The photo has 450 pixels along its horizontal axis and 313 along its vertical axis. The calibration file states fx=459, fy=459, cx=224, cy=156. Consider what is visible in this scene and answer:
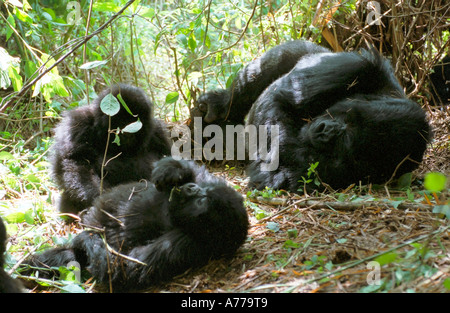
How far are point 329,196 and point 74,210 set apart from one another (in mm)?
1772

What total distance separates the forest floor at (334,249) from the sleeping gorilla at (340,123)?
0.25 metres

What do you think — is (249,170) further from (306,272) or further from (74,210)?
(306,272)

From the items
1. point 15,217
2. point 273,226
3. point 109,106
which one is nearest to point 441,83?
point 273,226

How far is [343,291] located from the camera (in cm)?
184

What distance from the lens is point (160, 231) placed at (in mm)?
2438

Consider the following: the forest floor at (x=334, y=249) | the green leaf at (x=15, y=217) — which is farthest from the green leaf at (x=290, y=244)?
the green leaf at (x=15, y=217)

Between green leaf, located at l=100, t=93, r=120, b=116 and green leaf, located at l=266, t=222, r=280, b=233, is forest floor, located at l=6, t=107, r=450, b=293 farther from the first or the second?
green leaf, located at l=100, t=93, r=120, b=116

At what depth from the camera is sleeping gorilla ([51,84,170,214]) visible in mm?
3260

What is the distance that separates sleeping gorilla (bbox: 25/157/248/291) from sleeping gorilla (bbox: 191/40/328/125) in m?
1.79

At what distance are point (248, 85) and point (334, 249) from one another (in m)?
2.39

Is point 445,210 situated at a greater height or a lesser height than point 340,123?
lesser

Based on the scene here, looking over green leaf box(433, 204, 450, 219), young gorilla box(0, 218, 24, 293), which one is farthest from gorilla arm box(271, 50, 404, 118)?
young gorilla box(0, 218, 24, 293)

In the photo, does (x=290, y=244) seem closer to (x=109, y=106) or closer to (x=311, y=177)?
(x=311, y=177)

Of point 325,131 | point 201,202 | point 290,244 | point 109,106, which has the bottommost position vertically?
point 290,244
